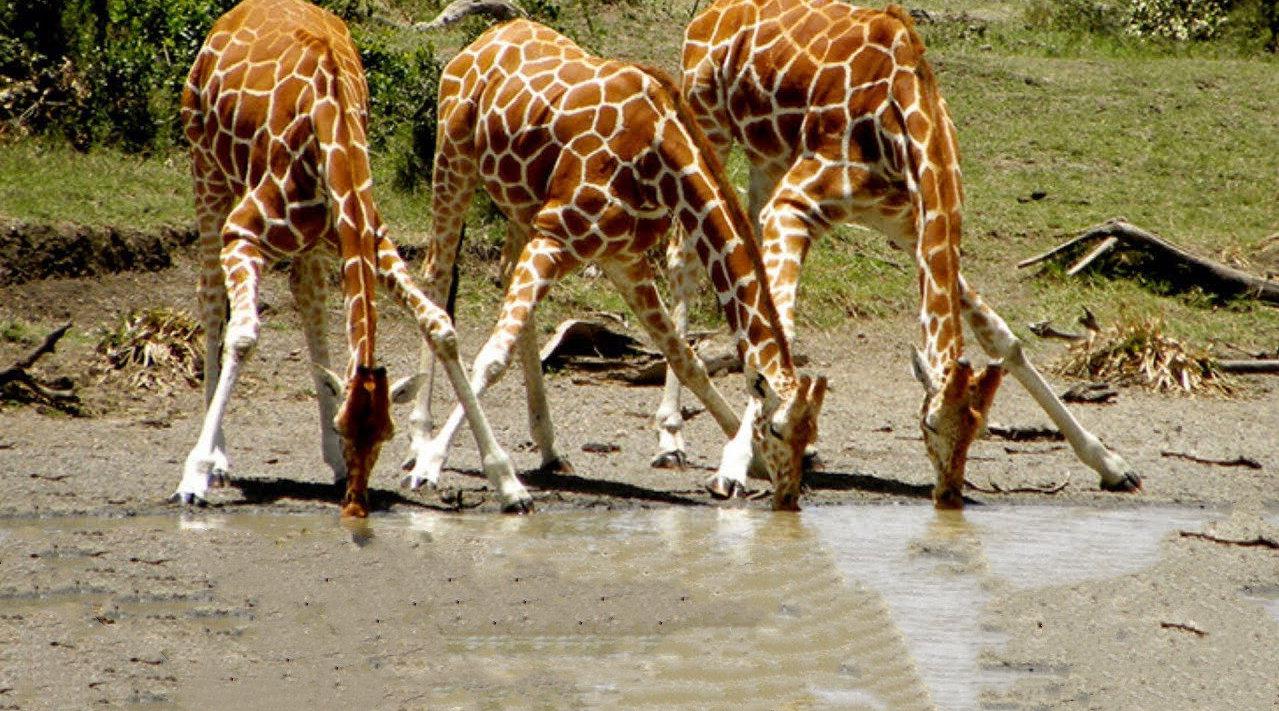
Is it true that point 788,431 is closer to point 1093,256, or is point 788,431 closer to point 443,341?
point 443,341

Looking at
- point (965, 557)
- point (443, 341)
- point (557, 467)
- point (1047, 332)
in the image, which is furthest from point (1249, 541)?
point (1047, 332)

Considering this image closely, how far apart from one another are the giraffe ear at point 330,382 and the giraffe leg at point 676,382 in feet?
5.75

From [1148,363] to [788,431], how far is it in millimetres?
4549

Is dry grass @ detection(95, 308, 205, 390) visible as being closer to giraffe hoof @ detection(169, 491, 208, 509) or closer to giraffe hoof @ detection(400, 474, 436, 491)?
giraffe hoof @ detection(400, 474, 436, 491)

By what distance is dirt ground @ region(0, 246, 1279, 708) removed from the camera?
246 inches

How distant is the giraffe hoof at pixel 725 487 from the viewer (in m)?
9.17

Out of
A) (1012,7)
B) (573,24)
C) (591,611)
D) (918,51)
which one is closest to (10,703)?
(591,611)

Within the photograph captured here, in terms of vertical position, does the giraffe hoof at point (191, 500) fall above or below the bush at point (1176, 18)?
below

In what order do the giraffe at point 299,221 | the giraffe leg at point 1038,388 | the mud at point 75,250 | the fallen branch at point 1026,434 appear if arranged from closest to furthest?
the giraffe at point 299,221
the giraffe leg at point 1038,388
the fallen branch at point 1026,434
the mud at point 75,250

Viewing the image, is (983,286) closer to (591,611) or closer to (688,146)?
(688,146)

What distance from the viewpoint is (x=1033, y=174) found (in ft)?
54.0

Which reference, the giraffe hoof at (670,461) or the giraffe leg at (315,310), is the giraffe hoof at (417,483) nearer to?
the giraffe leg at (315,310)

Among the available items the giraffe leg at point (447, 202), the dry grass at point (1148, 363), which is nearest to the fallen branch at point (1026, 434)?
the dry grass at point (1148, 363)

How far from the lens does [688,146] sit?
30.6 ft
